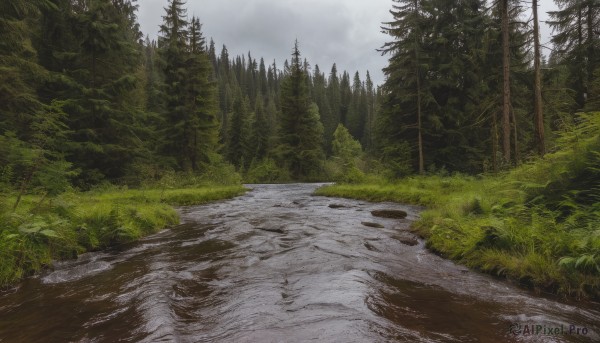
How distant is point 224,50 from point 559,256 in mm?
158857

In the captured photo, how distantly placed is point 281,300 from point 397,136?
75.1ft

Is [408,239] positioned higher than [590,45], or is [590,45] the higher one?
[590,45]

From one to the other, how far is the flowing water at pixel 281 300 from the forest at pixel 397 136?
845 millimetres

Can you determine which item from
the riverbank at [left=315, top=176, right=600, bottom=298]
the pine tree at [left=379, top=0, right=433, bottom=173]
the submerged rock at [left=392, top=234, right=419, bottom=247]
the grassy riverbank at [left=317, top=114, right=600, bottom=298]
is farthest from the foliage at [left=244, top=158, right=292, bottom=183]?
the grassy riverbank at [left=317, top=114, right=600, bottom=298]

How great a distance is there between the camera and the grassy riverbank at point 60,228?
238 inches

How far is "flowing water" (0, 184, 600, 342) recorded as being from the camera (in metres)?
3.85

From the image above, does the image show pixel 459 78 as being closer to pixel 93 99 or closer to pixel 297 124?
pixel 297 124

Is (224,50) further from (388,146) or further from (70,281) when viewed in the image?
(70,281)

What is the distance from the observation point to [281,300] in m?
4.84

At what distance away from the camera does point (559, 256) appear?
5.45 m

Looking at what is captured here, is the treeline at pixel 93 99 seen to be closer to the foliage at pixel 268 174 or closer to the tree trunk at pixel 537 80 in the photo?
the foliage at pixel 268 174

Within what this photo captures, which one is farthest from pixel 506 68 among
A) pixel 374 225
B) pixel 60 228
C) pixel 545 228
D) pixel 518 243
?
pixel 60 228

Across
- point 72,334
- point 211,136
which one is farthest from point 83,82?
point 72,334

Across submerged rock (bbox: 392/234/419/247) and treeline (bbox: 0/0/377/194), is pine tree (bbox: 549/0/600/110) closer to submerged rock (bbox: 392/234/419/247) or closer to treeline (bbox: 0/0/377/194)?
submerged rock (bbox: 392/234/419/247)
